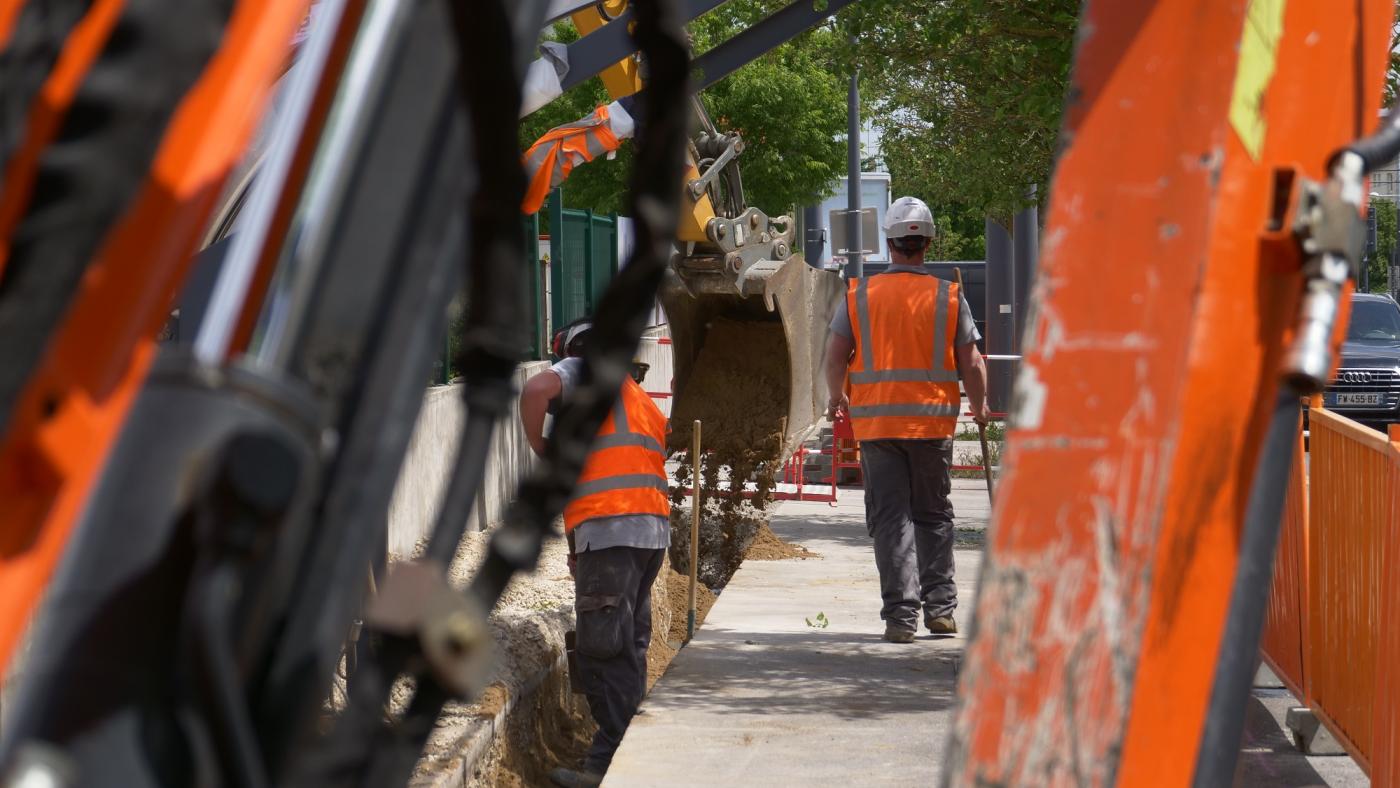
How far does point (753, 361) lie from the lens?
37.7ft

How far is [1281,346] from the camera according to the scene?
5.33 feet

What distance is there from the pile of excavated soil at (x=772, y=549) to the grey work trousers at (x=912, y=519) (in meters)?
2.89

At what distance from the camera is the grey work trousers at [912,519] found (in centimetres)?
759

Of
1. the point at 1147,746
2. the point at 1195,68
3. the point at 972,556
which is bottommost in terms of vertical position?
the point at 972,556

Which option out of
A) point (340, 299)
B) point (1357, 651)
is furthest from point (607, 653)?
point (340, 299)

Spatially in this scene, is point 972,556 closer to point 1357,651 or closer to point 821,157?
point 1357,651

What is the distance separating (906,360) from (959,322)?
1.02ft

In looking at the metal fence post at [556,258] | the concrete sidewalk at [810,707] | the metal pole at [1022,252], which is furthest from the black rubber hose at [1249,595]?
the metal pole at [1022,252]

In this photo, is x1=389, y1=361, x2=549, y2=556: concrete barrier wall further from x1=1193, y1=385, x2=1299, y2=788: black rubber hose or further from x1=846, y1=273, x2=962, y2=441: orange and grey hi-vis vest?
x1=1193, y1=385, x2=1299, y2=788: black rubber hose

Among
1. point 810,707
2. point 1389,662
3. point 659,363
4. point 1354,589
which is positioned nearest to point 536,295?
point 659,363

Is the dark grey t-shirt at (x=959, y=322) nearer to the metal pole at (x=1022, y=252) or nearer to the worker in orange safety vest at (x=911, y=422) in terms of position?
the worker in orange safety vest at (x=911, y=422)

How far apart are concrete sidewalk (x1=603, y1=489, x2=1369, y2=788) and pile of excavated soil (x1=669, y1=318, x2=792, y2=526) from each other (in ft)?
6.67

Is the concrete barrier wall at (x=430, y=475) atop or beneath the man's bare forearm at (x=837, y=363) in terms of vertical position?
beneath

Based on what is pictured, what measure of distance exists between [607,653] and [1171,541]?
16.6 feet
